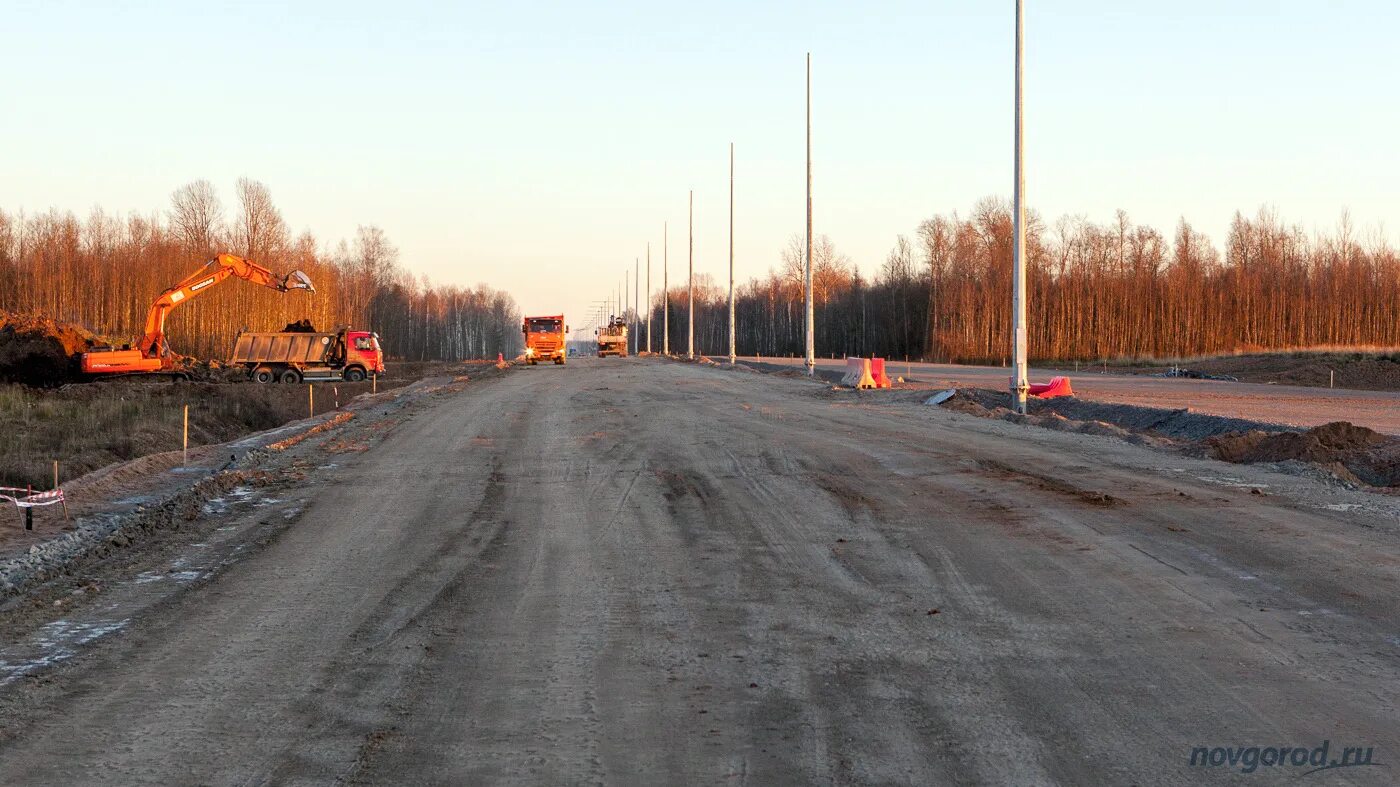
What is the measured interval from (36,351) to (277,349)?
9.84 m

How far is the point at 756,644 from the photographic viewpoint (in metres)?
7.13

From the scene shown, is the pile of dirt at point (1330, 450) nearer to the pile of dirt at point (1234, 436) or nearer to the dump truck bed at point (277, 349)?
the pile of dirt at point (1234, 436)

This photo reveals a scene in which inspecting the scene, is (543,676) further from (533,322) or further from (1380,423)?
(533,322)

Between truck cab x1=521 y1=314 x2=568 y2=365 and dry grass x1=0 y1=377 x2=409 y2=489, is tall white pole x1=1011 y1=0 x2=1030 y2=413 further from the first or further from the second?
truck cab x1=521 y1=314 x2=568 y2=365

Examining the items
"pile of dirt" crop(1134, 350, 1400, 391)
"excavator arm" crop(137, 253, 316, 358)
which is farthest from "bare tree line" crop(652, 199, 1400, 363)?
"excavator arm" crop(137, 253, 316, 358)

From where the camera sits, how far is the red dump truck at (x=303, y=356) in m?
49.2

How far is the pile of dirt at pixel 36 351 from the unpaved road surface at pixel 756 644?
40055mm

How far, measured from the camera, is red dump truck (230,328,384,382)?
49188 millimetres

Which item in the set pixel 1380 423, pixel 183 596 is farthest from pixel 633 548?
pixel 1380 423

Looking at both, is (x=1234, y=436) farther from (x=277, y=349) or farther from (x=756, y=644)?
(x=277, y=349)

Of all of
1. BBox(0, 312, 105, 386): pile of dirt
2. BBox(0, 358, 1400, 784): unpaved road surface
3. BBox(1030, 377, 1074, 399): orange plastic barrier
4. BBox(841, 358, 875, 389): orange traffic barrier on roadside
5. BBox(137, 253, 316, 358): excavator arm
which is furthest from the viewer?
BBox(0, 312, 105, 386): pile of dirt

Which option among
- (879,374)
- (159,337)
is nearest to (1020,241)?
(879,374)

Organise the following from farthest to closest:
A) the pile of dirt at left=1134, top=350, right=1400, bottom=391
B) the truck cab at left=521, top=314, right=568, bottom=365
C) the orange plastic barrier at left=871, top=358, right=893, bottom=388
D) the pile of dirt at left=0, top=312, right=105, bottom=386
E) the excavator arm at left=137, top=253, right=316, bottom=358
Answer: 1. the truck cab at left=521, top=314, right=568, bottom=365
2. the pile of dirt at left=1134, top=350, right=1400, bottom=391
3. the pile of dirt at left=0, top=312, right=105, bottom=386
4. the excavator arm at left=137, top=253, right=316, bottom=358
5. the orange plastic barrier at left=871, top=358, right=893, bottom=388

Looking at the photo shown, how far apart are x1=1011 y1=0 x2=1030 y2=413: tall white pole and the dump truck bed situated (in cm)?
3337
